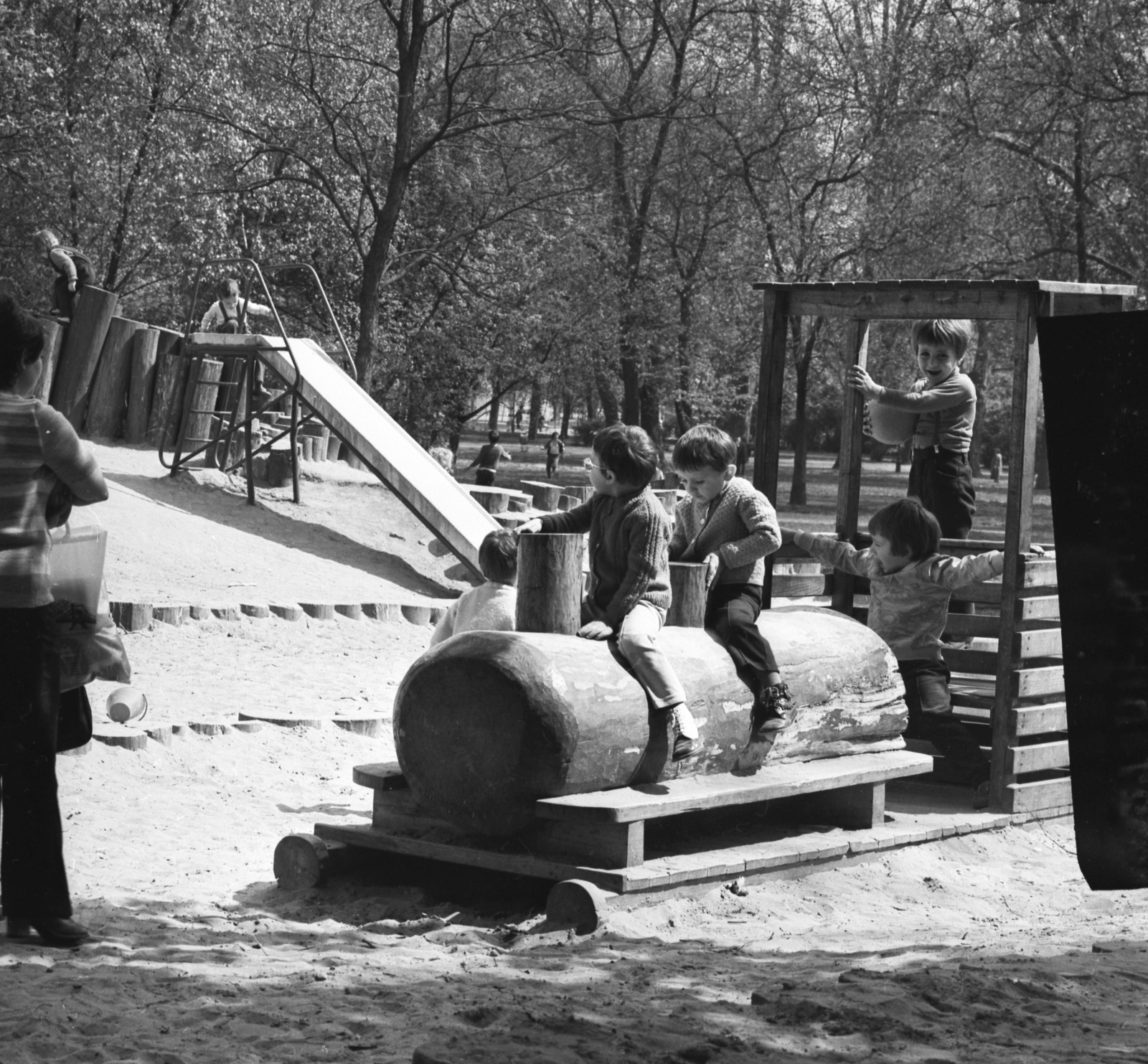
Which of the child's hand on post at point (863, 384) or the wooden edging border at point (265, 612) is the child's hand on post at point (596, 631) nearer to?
the child's hand on post at point (863, 384)

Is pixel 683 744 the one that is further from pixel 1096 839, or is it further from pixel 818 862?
pixel 1096 839

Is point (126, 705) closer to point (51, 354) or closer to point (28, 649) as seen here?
point (28, 649)

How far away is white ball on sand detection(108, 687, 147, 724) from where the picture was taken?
7.57 m

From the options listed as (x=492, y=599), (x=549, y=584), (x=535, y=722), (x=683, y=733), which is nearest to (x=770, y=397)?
(x=492, y=599)

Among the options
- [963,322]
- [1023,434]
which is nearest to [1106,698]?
[1023,434]

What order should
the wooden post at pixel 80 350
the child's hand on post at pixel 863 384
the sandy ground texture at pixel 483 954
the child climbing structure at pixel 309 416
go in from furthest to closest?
the wooden post at pixel 80 350
the child climbing structure at pixel 309 416
the child's hand on post at pixel 863 384
the sandy ground texture at pixel 483 954

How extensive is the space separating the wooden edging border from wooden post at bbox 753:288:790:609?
3.59m

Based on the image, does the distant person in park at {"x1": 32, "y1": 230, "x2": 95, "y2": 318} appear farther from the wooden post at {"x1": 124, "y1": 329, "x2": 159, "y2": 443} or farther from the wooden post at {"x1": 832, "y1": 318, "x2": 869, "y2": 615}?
the wooden post at {"x1": 832, "y1": 318, "x2": 869, "y2": 615}

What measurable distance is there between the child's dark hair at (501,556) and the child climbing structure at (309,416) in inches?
299

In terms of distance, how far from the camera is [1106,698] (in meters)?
2.17

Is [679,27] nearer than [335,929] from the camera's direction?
No

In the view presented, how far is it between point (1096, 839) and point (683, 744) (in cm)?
367

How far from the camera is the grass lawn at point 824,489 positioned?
929 inches

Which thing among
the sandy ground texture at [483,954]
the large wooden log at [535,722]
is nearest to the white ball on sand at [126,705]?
the sandy ground texture at [483,954]
